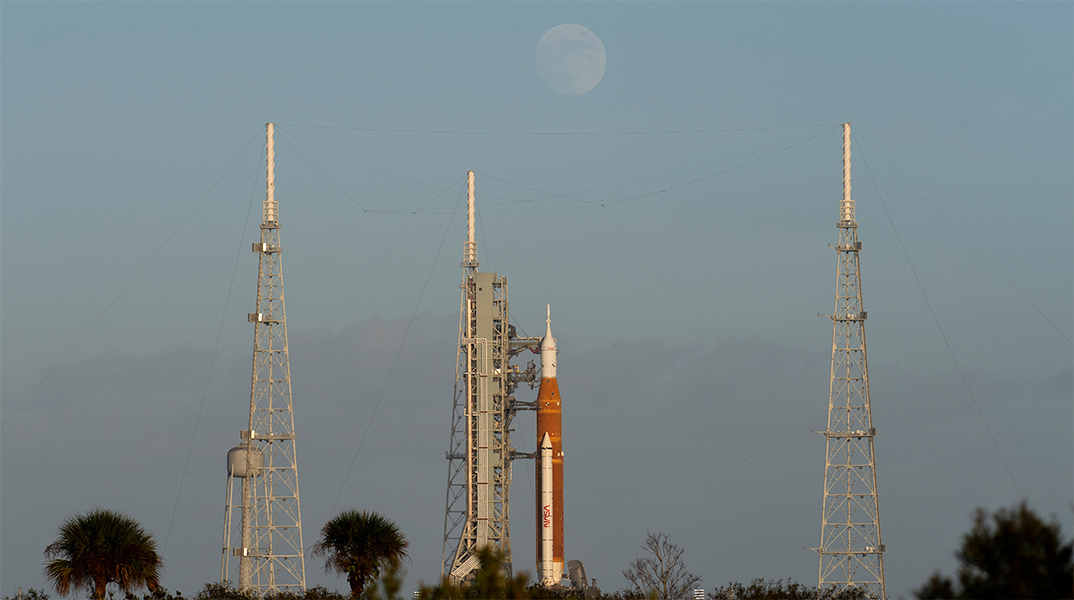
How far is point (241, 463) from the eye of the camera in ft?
238

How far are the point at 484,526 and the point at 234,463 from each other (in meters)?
19.1

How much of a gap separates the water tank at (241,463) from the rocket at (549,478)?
21719 mm

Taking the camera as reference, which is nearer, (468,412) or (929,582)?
(929,582)

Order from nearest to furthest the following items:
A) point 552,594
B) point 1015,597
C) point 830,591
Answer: point 1015,597, point 830,591, point 552,594

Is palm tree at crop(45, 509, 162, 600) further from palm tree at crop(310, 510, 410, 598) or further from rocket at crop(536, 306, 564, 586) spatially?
rocket at crop(536, 306, 564, 586)

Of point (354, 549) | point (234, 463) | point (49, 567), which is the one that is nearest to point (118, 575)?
point (49, 567)

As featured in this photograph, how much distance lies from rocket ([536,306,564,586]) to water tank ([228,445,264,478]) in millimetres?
21719

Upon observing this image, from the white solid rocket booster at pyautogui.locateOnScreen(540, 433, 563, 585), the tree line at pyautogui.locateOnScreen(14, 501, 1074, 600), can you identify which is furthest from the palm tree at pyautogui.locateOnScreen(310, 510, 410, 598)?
the white solid rocket booster at pyautogui.locateOnScreen(540, 433, 563, 585)

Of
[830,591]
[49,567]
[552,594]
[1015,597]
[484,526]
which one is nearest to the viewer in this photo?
[1015,597]

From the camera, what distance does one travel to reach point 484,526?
284 ft

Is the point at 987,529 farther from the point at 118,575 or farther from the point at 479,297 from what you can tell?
the point at 479,297

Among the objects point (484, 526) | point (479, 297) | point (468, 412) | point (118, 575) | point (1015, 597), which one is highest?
point (479, 297)

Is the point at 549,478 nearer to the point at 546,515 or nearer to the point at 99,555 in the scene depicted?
the point at 546,515

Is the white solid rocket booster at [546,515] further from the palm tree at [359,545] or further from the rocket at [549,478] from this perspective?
the palm tree at [359,545]
